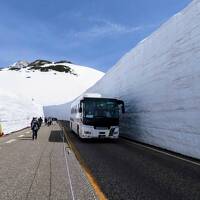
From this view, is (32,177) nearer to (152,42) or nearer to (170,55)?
(170,55)

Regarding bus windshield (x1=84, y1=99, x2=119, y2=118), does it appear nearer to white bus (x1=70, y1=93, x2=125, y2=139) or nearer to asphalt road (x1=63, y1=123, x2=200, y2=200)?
white bus (x1=70, y1=93, x2=125, y2=139)

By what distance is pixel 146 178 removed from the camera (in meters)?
8.11

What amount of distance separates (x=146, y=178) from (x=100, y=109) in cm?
1191

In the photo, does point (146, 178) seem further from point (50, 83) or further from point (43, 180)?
point (50, 83)

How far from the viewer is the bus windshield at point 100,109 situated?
777 inches

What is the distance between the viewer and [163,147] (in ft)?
52.1

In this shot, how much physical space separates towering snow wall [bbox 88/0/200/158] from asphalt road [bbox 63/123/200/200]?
2378 mm

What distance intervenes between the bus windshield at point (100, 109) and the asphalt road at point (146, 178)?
796cm

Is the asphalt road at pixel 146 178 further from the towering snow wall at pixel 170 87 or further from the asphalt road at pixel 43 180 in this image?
the towering snow wall at pixel 170 87

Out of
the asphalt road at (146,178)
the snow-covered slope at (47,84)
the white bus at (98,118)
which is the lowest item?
the asphalt road at (146,178)

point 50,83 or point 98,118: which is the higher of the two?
point 50,83

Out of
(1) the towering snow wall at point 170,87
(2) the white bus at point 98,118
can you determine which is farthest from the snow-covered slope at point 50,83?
(2) the white bus at point 98,118

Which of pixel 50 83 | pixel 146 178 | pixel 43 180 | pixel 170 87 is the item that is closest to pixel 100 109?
pixel 170 87

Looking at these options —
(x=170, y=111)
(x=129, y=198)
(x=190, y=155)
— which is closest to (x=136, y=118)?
(x=170, y=111)
